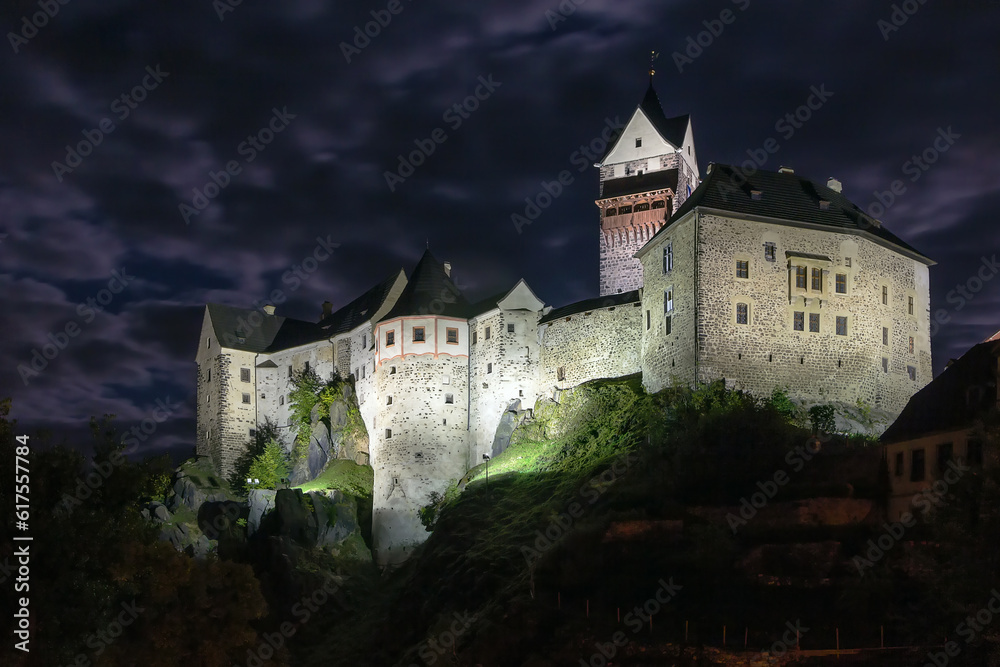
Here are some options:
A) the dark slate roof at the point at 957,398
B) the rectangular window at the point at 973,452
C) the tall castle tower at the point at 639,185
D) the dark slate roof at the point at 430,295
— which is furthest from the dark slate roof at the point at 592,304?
the rectangular window at the point at 973,452

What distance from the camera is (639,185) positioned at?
72.7m

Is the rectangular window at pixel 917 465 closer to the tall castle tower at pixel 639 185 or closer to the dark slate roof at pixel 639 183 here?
the tall castle tower at pixel 639 185

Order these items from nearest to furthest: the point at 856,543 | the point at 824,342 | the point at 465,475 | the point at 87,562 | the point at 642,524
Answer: the point at 87,562 < the point at 856,543 < the point at 642,524 < the point at 824,342 < the point at 465,475

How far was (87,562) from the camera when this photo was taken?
3366 centimetres

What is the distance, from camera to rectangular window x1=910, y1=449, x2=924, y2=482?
131 feet

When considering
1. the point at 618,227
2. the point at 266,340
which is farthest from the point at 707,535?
the point at 266,340

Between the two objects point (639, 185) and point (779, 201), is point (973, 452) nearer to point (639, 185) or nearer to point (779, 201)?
point (779, 201)

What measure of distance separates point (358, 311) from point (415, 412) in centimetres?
1390

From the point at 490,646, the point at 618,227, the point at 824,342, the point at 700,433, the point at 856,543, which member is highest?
the point at 618,227

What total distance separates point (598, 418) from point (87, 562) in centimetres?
2738

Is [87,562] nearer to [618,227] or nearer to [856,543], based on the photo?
[856,543]

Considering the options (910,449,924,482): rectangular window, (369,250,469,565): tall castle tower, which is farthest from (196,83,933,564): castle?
(910,449,924,482): rectangular window

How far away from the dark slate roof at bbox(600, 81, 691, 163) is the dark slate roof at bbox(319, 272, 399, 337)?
16358 mm

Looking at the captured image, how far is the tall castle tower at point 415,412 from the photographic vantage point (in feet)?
204
